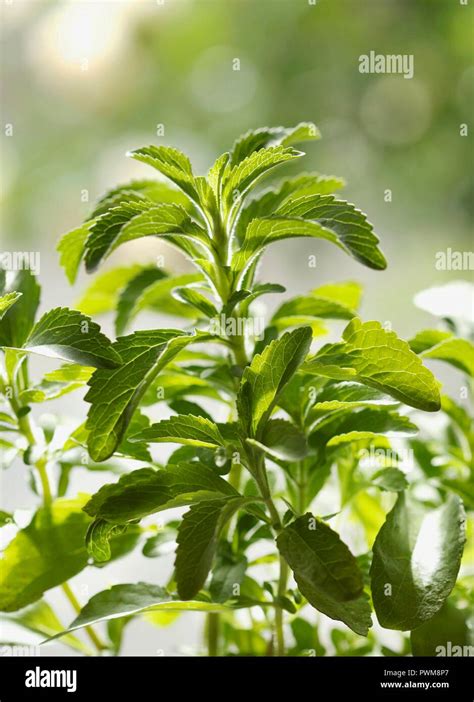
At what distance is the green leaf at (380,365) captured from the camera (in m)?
0.41

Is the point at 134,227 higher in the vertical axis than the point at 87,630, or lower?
higher

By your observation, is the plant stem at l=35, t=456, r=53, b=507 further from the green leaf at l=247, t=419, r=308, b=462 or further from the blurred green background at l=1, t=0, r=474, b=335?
the blurred green background at l=1, t=0, r=474, b=335

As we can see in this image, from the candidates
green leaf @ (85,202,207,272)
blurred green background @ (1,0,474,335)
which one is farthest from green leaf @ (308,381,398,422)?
blurred green background @ (1,0,474,335)

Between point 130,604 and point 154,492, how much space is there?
3.1 inches

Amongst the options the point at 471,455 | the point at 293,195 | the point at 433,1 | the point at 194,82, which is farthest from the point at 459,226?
the point at 293,195

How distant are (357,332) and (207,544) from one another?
0.13m

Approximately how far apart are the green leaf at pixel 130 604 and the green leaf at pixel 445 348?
194mm

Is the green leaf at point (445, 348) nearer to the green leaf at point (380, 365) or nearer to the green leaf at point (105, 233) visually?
the green leaf at point (380, 365)

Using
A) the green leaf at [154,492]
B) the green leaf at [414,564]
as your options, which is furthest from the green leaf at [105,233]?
the green leaf at [414,564]

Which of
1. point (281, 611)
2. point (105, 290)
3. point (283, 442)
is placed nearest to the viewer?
point (283, 442)

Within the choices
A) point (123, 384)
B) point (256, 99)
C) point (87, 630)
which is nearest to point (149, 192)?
point (123, 384)

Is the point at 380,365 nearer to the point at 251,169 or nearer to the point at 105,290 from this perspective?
the point at 251,169

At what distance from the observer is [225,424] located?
0.46 m

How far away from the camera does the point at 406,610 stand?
1.41 ft
